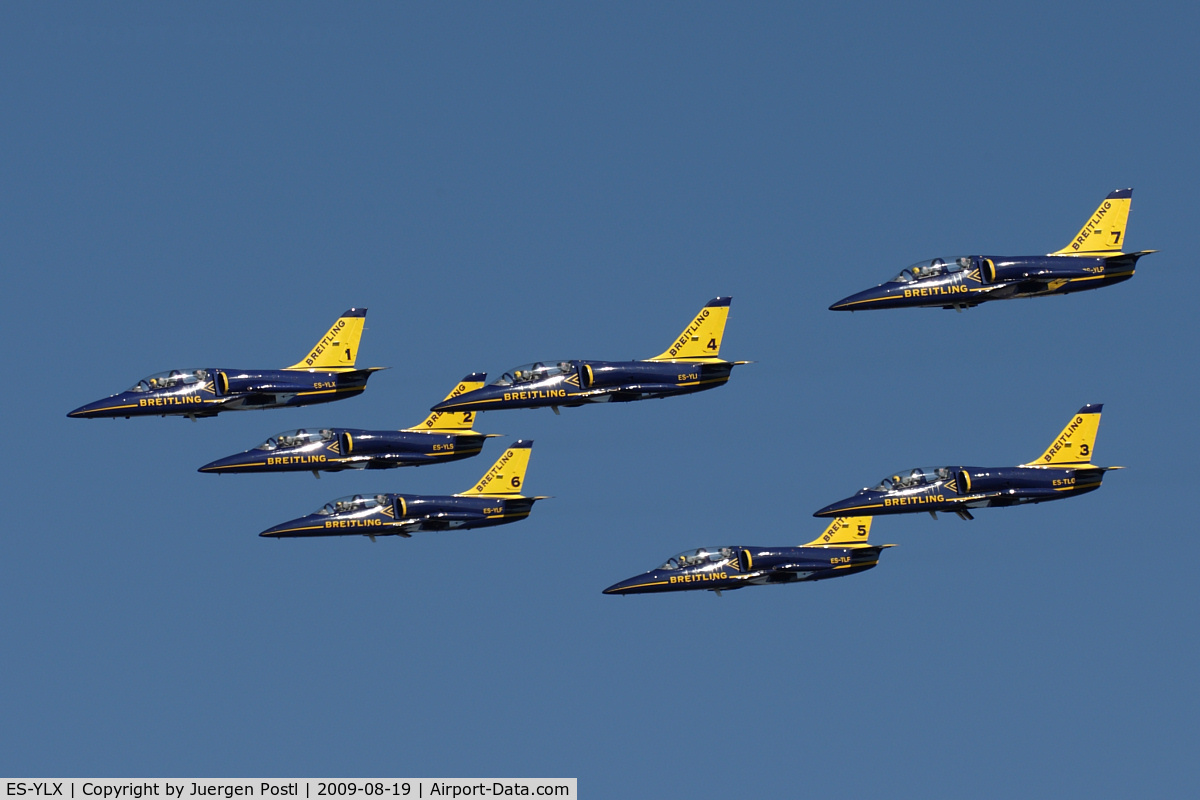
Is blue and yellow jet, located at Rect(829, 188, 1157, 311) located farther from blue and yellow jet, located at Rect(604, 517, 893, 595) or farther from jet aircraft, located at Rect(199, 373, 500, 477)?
jet aircraft, located at Rect(199, 373, 500, 477)

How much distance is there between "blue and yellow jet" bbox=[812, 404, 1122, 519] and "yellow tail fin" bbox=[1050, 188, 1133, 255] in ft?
30.6

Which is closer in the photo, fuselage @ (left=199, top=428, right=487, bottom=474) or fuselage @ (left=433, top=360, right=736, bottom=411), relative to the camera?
fuselage @ (left=433, top=360, right=736, bottom=411)

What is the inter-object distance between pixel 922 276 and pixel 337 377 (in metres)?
32.8

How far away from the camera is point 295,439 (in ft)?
592

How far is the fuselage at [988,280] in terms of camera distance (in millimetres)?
173000

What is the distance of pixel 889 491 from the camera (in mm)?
176125

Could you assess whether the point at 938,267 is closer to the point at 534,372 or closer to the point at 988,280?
the point at 988,280

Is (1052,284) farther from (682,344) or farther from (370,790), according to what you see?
(370,790)

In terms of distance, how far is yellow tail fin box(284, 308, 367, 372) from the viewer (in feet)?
586

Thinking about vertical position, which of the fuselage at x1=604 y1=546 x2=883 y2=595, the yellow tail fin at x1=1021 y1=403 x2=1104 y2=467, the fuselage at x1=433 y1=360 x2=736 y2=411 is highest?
the fuselage at x1=433 y1=360 x2=736 y2=411

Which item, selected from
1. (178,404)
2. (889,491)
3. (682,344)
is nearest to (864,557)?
(889,491)

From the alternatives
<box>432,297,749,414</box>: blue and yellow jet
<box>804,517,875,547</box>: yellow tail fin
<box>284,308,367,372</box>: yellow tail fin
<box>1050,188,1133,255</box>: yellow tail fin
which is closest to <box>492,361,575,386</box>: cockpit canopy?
<box>432,297,749,414</box>: blue and yellow jet

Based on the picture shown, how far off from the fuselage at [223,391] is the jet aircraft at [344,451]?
2.92 m

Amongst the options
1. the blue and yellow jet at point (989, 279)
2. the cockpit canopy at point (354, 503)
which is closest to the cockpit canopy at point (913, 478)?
the blue and yellow jet at point (989, 279)
